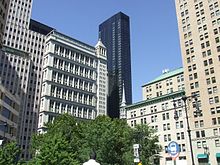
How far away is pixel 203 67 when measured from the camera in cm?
7856

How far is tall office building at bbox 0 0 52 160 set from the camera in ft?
419

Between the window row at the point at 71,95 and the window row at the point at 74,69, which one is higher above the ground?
the window row at the point at 74,69

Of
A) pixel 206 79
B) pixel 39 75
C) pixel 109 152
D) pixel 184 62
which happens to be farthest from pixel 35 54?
pixel 109 152

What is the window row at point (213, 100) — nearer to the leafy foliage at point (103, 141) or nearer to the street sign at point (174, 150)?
the leafy foliage at point (103, 141)

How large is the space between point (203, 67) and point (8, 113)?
55052 millimetres

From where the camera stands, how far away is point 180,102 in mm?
86312

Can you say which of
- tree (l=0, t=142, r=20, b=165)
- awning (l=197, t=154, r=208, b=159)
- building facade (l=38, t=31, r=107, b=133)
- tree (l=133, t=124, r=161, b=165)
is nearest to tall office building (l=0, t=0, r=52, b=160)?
building facade (l=38, t=31, r=107, b=133)

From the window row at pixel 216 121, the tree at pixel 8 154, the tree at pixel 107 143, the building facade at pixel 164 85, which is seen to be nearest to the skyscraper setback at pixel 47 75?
the building facade at pixel 164 85

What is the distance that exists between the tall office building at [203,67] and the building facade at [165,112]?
590 centimetres

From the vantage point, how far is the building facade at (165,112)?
270 feet

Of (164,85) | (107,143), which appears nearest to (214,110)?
(164,85)

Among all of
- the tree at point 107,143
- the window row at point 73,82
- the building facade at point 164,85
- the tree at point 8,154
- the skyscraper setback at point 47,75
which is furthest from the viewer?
the window row at point 73,82

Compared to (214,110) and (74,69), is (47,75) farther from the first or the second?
(214,110)

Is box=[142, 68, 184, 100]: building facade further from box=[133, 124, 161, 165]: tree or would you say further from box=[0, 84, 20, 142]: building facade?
box=[0, 84, 20, 142]: building facade
